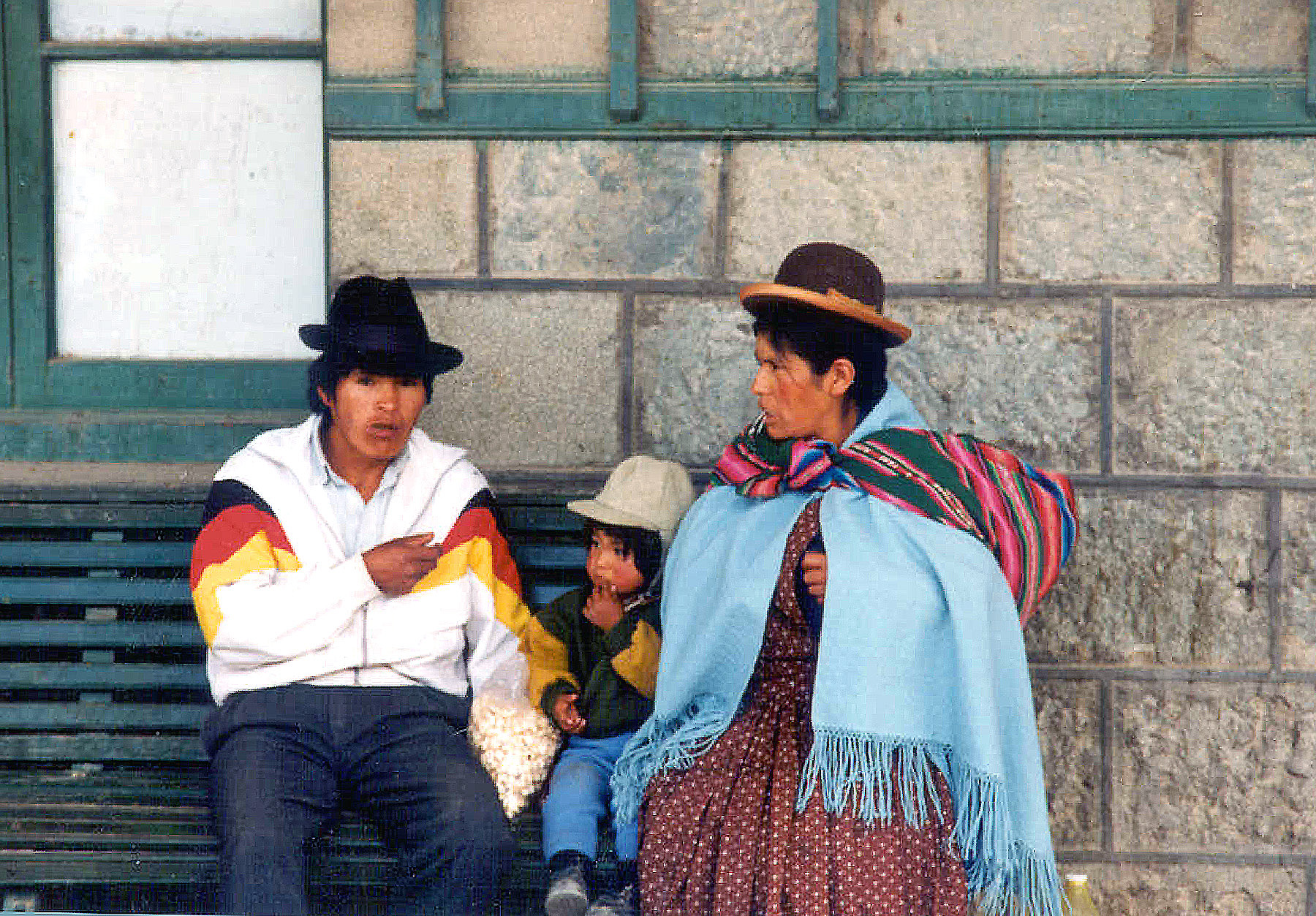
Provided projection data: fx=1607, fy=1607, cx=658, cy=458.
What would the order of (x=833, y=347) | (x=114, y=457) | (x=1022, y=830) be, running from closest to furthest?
1. (x=1022, y=830)
2. (x=833, y=347)
3. (x=114, y=457)

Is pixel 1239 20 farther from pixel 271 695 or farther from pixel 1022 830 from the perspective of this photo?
pixel 271 695

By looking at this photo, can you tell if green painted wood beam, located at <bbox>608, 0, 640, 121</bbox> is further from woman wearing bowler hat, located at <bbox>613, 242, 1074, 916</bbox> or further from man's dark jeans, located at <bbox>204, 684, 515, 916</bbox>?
man's dark jeans, located at <bbox>204, 684, 515, 916</bbox>

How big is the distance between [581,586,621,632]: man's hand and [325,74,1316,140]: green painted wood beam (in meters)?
1.24

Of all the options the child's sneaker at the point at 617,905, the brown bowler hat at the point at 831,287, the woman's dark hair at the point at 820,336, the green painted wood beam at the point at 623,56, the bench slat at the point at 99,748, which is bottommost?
the child's sneaker at the point at 617,905

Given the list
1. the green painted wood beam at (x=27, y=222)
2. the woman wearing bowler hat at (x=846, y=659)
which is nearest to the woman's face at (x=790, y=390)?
the woman wearing bowler hat at (x=846, y=659)

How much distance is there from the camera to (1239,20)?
13.4ft

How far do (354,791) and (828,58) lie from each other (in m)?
2.14

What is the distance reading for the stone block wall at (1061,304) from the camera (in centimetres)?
413

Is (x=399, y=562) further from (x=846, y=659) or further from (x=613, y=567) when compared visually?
(x=846, y=659)

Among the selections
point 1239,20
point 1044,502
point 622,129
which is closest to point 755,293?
point 1044,502

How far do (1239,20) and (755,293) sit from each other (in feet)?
5.51

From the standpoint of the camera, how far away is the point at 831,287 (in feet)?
11.1

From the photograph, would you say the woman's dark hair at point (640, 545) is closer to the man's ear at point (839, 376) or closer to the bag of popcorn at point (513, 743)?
the bag of popcorn at point (513, 743)

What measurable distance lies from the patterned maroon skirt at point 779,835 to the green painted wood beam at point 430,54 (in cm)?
159
